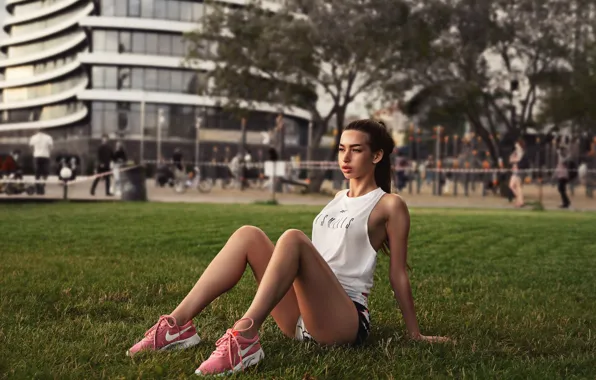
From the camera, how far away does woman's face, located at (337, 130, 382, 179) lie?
370cm

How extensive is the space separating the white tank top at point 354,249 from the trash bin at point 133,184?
16.5 metres

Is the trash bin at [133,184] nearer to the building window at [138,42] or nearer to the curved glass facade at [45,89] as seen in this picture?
the building window at [138,42]

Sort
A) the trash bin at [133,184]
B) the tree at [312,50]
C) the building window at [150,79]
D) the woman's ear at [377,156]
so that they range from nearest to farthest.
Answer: the woman's ear at [377,156] < the trash bin at [133,184] < the tree at [312,50] < the building window at [150,79]

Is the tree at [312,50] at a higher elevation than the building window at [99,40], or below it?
below

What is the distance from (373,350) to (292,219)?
955 cm

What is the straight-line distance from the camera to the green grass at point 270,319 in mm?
3367

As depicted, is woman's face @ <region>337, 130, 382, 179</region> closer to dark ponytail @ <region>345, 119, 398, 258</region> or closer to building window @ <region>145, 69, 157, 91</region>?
dark ponytail @ <region>345, 119, 398, 258</region>

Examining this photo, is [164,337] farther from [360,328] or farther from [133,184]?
[133,184]

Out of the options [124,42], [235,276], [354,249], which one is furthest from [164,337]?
[124,42]

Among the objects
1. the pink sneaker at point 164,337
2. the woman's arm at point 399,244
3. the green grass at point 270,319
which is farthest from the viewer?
the woman's arm at point 399,244

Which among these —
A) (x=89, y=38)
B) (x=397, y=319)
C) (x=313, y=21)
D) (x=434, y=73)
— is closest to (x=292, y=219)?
(x=397, y=319)

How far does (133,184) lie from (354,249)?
16662mm

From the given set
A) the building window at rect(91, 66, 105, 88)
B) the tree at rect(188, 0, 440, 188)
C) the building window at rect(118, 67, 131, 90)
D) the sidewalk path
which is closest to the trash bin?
the sidewalk path

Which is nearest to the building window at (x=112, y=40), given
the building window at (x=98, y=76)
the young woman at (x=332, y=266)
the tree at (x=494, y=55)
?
the building window at (x=98, y=76)
